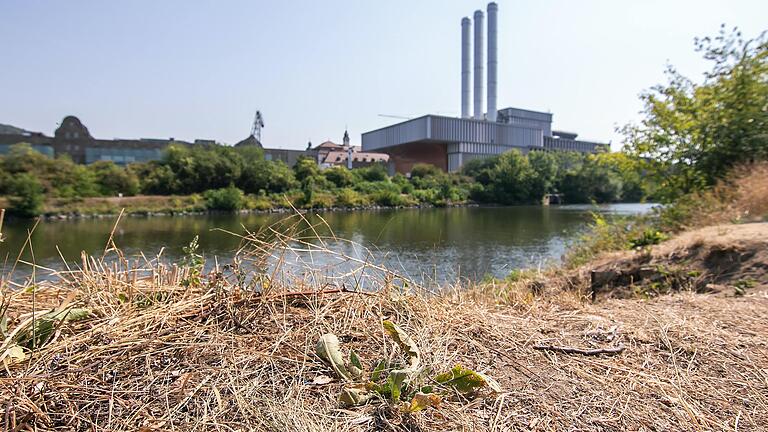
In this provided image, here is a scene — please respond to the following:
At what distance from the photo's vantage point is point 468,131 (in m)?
87.9

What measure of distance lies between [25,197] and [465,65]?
260 ft

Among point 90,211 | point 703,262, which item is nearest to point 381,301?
point 703,262

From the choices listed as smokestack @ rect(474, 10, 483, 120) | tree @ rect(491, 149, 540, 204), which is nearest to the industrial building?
smokestack @ rect(474, 10, 483, 120)

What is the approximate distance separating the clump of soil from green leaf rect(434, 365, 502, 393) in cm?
284

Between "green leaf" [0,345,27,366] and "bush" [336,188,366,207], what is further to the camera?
"bush" [336,188,366,207]

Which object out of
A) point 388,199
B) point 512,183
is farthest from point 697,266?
point 512,183

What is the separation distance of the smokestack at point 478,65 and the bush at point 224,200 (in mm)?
60124

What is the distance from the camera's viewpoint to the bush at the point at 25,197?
37.6 meters

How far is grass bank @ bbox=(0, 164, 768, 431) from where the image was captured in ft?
3.96

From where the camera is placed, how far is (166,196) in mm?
49656

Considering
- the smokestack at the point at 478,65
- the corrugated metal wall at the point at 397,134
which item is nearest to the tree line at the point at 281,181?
the corrugated metal wall at the point at 397,134

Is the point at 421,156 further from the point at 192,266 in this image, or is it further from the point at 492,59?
the point at 192,266

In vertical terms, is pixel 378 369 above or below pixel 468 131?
below

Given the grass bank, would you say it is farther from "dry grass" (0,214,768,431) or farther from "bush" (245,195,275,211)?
"bush" (245,195,275,211)
